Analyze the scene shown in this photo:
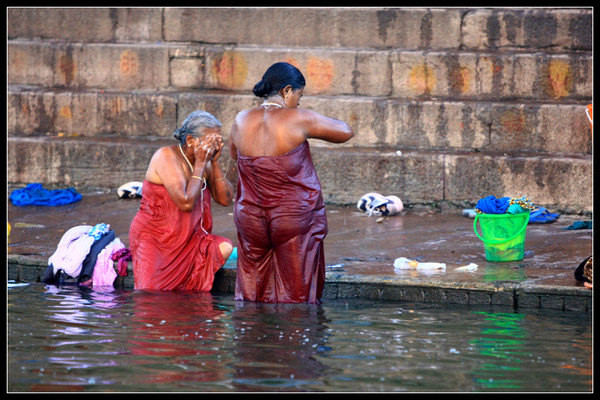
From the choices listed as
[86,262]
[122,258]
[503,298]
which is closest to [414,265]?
[503,298]

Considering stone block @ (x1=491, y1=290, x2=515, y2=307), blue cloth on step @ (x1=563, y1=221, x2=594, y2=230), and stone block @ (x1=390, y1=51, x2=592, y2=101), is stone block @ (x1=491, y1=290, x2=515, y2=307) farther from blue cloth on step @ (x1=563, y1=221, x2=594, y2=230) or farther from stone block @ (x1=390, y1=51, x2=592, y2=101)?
stone block @ (x1=390, y1=51, x2=592, y2=101)

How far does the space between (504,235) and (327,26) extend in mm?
4001

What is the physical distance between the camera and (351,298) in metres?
6.96

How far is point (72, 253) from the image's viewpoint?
7562 millimetres

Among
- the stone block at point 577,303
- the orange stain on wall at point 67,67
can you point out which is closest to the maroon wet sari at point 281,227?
the stone block at point 577,303

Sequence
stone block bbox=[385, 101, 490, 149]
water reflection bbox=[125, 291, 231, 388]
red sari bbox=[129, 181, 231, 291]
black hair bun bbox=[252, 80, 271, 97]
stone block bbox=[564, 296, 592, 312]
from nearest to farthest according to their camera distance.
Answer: water reflection bbox=[125, 291, 231, 388]
stone block bbox=[564, 296, 592, 312]
black hair bun bbox=[252, 80, 271, 97]
red sari bbox=[129, 181, 231, 291]
stone block bbox=[385, 101, 490, 149]

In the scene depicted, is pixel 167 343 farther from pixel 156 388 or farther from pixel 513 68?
pixel 513 68

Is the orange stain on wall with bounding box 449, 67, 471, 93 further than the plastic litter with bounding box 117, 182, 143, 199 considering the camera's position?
No

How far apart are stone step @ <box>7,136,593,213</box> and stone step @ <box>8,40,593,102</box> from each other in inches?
26.8

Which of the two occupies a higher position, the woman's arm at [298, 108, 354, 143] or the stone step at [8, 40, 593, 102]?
the stone step at [8, 40, 593, 102]

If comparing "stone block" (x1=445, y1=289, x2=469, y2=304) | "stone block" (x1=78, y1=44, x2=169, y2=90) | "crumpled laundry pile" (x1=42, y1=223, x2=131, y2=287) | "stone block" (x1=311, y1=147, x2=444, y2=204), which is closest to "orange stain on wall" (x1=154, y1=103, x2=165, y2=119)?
"stone block" (x1=78, y1=44, x2=169, y2=90)

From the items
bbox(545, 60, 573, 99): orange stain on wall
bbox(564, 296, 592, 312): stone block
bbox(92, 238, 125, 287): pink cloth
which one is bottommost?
bbox(564, 296, 592, 312): stone block

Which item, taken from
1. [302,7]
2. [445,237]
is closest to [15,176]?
[302,7]

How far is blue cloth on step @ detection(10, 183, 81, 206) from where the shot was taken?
414 inches
